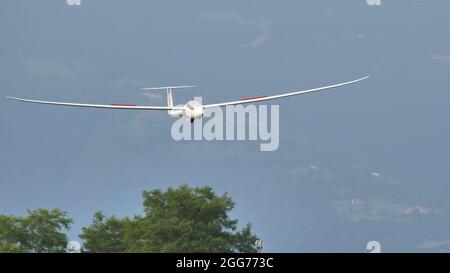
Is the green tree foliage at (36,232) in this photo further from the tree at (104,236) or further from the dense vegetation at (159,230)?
the tree at (104,236)

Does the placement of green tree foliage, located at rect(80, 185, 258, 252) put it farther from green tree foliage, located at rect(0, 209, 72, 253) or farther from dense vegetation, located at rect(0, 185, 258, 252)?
green tree foliage, located at rect(0, 209, 72, 253)

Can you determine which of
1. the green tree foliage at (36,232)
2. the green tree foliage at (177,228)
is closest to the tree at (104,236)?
the green tree foliage at (177,228)

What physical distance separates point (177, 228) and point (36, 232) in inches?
741

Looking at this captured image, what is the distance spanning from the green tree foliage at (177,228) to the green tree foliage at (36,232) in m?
5.17

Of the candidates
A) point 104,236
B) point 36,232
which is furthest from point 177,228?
point 104,236

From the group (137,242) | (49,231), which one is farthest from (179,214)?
(49,231)

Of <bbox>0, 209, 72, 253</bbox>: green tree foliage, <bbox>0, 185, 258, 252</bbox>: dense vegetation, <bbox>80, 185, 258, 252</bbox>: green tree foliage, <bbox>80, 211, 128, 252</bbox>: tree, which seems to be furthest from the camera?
<bbox>80, 211, 128, 252</bbox>: tree

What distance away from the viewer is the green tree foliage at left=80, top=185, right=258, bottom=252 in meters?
136

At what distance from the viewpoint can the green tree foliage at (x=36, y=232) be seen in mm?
143375

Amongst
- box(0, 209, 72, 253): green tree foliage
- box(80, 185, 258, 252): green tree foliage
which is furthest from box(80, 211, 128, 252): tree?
box(0, 209, 72, 253): green tree foliage

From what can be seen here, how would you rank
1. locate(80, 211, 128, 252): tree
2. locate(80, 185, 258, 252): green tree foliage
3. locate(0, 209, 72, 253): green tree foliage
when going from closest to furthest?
locate(80, 185, 258, 252): green tree foliage → locate(0, 209, 72, 253): green tree foliage → locate(80, 211, 128, 252): tree

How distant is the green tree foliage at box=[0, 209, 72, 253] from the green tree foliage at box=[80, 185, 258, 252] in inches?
203
